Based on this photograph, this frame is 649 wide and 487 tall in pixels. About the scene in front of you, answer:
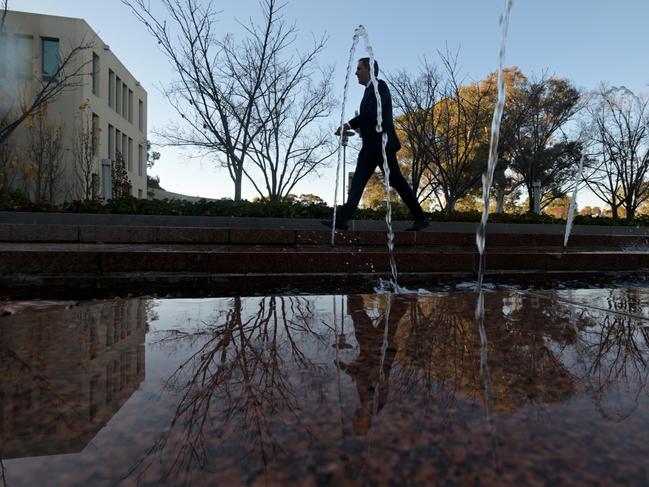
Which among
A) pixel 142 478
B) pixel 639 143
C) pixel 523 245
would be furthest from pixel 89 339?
pixel 639 143

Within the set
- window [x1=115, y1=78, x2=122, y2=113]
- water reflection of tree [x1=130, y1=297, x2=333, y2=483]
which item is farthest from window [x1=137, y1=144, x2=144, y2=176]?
water reflection of tree [x1=130, y1=297, x2=333, y2=483]

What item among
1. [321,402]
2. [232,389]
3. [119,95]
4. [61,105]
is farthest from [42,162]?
[321,402]

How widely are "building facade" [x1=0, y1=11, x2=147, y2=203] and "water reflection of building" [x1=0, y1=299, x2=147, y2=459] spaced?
1446 centimetres

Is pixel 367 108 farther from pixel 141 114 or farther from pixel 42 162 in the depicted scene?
pixel 141 114

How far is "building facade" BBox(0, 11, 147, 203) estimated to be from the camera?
16719 mm

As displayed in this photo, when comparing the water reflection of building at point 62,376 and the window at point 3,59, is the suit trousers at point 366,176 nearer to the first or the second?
the water reflection of building at point 62,376

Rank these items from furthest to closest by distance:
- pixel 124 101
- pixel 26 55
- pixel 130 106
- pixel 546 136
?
pixel 130 106, pixel 124 101, pixel 546 136, pixel 26 55

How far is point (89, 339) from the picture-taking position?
144 cm

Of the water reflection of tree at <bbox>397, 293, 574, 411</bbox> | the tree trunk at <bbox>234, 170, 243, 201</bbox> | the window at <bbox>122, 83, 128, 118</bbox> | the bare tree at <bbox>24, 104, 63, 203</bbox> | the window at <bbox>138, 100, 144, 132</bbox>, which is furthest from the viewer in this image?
the window at <bbox>138, 100, 144, 132</bbox>

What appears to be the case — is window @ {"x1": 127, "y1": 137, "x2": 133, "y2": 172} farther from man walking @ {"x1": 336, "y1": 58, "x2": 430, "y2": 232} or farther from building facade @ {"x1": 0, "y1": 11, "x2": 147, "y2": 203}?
man walking @ {"x1": 336, "y1": 58, "x2": 430, "y2": 232}

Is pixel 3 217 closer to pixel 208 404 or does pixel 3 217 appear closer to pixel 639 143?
pixel 208 404

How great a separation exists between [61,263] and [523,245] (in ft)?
22.0

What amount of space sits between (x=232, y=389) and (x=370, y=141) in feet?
16.0

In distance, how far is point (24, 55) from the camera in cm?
1952
